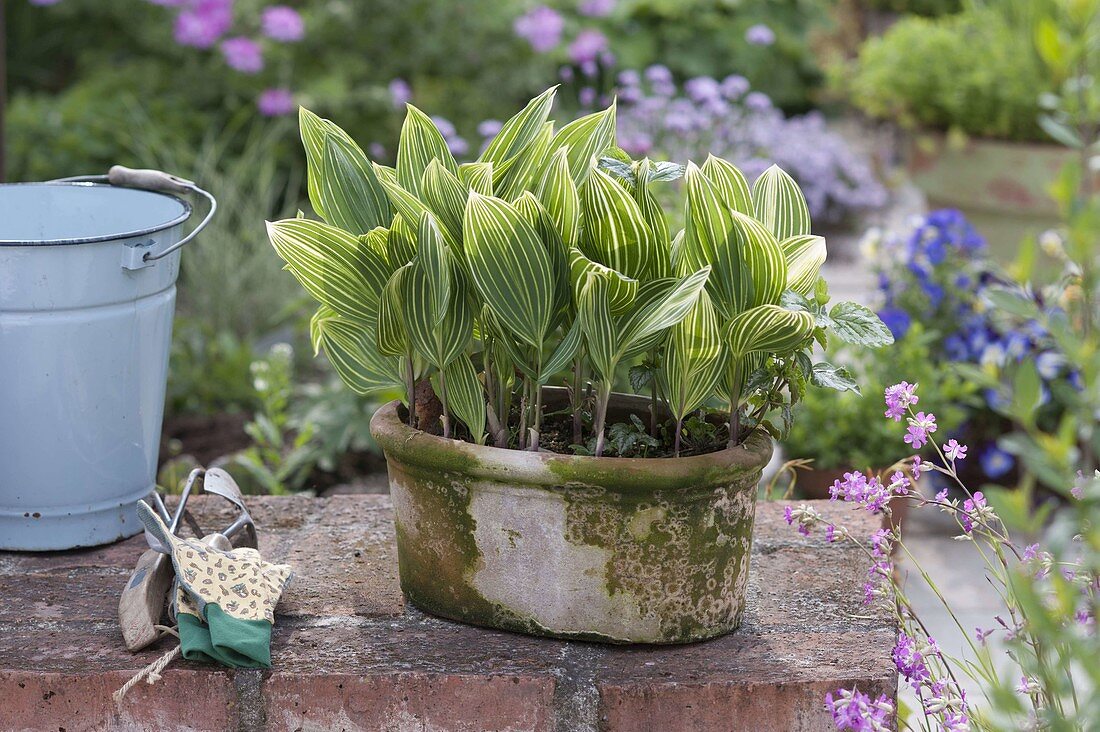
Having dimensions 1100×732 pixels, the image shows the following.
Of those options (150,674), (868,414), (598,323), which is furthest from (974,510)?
(868,414)

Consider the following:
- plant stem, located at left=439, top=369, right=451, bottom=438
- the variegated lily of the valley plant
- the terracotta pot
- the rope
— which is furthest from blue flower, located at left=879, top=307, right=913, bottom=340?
the rope

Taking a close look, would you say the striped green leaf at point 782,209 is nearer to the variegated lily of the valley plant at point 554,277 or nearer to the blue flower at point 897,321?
the variegated lily of the valley plant at point 554,277

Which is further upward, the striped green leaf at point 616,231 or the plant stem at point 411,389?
the striped green leaf at point 616,231

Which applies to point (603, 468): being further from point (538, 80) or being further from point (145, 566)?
point (538, 80)

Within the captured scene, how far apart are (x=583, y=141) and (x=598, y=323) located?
0.93 ft

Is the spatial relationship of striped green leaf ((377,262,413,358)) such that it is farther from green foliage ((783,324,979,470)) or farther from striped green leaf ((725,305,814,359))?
green foliage ((783,324,979,470))

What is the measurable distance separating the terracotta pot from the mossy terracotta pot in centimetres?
310

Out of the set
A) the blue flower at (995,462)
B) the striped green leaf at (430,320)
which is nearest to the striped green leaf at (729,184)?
the striped green leaf at (430,320)

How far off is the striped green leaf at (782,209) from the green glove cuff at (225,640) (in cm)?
73

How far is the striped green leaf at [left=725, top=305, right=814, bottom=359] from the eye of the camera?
4.23 feet

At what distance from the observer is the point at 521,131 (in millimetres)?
1521

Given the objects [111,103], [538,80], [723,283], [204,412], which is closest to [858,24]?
[538,80]

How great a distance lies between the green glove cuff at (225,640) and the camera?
1.34m

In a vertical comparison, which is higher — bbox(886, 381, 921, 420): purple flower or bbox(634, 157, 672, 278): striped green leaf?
bbox(634, 157, 672, 278): striped green leaf
